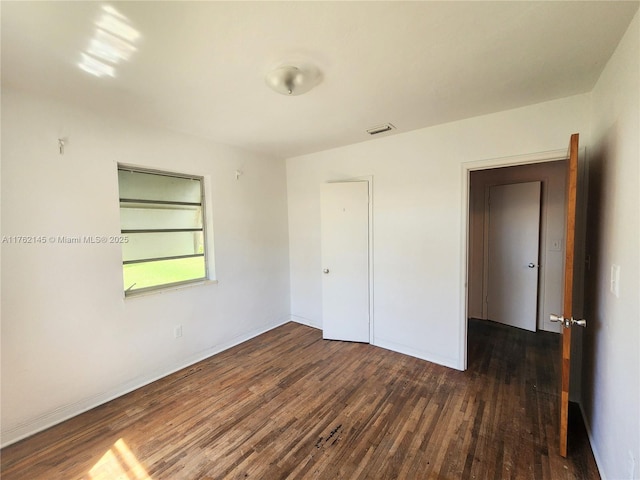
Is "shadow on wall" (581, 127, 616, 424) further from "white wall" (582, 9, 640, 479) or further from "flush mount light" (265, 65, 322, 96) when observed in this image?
"flush mount light" (265, 65, 322, 96)

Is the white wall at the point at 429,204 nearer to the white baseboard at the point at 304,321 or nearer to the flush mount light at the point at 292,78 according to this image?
the white baseboard at the point at 304,321

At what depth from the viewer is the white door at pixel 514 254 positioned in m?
3.52

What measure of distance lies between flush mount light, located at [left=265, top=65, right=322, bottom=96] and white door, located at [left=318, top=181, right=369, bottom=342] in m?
1.52

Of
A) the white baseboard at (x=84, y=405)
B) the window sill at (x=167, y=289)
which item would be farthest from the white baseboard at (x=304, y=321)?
the window sill at (x=167, y=289)

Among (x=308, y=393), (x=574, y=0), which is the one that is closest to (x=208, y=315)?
(x=308, y=393)

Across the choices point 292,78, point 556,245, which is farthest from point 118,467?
point 556,245

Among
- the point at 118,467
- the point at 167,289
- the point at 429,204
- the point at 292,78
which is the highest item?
the point at 292,78

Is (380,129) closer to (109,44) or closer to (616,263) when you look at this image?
(616,263)

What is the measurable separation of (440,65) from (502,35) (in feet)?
1.07

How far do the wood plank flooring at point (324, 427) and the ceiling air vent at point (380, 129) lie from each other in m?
2.45

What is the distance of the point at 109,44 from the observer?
1387 millimetres

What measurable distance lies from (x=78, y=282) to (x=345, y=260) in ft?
8.34

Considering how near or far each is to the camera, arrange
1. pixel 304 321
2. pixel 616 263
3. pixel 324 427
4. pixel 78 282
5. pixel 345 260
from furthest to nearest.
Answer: pixel 304 321 → pixel 345 260 → pixel 78 282 → pixel 324 427 → pixel 616 263

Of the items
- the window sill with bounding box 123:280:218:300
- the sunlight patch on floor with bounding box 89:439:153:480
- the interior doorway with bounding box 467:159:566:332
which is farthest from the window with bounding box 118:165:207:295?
the interior doorway with bounding box 467:159:566:332
